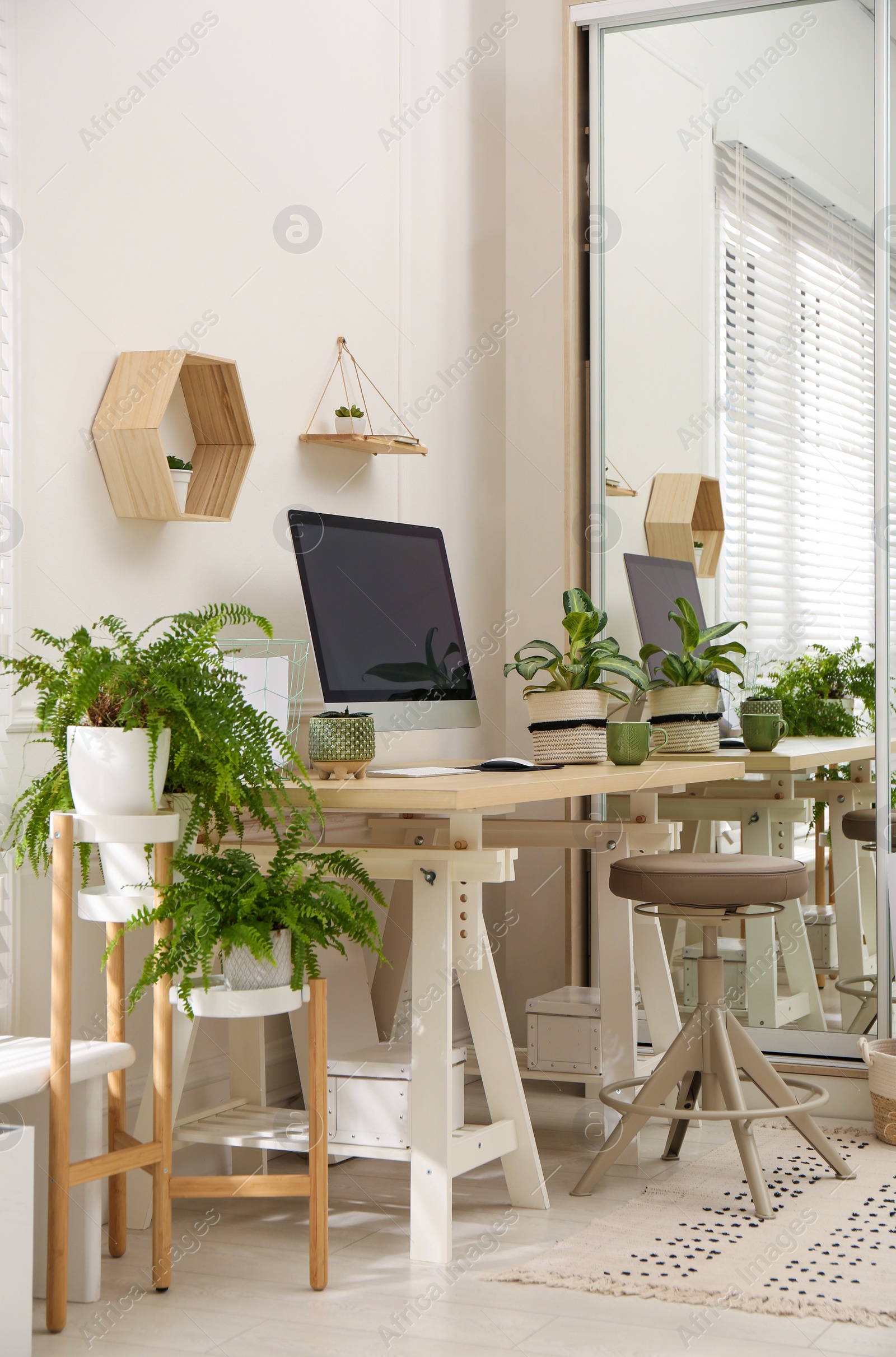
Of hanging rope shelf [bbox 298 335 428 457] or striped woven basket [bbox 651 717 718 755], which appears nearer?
hanging rope shelf [bbox 298 335 428 457]

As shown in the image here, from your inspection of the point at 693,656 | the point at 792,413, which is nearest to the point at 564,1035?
the point at 693,656

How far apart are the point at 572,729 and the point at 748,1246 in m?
1.00

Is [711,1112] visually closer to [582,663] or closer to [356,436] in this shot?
[582,663]

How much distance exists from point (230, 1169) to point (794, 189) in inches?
99.2

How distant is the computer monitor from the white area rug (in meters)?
0.98

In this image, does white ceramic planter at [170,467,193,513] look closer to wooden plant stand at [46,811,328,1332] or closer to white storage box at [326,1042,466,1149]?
wooden plant stand at [46,811,328,1332]

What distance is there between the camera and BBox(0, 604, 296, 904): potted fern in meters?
2.03

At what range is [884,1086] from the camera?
3027 mm

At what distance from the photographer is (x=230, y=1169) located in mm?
2727

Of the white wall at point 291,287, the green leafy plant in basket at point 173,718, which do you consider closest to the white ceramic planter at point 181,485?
the white wall at point 291,287

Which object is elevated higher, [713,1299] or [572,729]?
[572,729]

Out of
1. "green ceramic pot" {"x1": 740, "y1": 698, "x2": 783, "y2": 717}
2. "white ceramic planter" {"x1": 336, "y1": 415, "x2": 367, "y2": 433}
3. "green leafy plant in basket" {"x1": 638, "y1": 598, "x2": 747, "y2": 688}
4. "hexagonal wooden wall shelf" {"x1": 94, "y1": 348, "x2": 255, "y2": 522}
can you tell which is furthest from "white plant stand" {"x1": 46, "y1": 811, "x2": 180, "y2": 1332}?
"green ceramic pot" {"x1": 740, "y1": 698, "x2": 783, "y2": 717}

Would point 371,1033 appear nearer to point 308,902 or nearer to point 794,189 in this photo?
point 308,902

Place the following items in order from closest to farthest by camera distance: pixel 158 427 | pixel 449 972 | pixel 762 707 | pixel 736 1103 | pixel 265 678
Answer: pixel 449 972
pixel 158 427
pixel 265 678
pixel 736 1103
pixel 762 707
